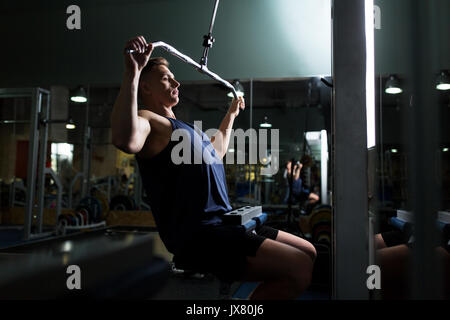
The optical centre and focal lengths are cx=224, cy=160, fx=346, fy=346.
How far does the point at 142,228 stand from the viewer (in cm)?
558

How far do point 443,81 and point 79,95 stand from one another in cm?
539

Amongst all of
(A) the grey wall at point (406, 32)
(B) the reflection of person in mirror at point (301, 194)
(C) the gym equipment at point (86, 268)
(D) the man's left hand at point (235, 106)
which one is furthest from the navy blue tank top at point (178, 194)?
(B) the reflection of person in mirror at point (301, 194)

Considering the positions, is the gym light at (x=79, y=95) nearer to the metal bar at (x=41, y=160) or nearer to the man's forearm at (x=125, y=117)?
the metal bar at (x=41, y=160)

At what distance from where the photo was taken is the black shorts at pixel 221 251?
1.02 metres

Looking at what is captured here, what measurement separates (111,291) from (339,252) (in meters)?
1.81

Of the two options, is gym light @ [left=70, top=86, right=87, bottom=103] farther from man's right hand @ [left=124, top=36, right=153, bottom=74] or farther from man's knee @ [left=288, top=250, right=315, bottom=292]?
man's knee @ [left=288, top=250, right=315, bottom=292]

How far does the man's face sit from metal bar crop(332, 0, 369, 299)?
591mm

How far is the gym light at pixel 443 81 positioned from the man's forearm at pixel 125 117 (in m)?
0.78

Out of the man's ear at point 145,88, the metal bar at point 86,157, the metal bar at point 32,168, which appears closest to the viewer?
the man's ear at point 145,88

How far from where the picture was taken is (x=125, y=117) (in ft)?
3.01

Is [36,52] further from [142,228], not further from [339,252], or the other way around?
[339,252]

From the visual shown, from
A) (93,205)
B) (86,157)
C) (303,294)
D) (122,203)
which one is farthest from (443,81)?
(86,157)

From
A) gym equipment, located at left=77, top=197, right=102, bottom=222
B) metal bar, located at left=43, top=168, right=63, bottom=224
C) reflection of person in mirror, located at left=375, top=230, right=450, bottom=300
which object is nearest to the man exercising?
reflection of person in mirror, located at left=375, top=230, right=450, bottom=300

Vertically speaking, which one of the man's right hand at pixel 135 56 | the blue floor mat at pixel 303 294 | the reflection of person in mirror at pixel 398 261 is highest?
the man's right hand at pixel 135 56
